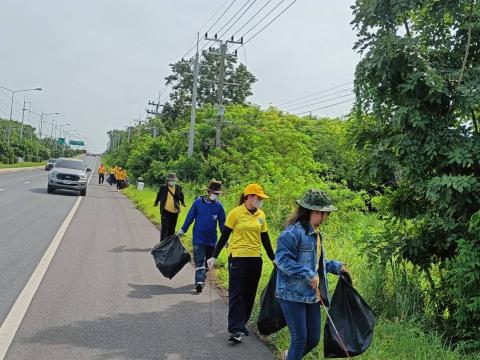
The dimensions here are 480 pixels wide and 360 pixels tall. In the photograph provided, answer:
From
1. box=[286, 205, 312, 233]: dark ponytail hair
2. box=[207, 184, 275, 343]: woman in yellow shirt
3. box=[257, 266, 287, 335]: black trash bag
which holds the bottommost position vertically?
box=[257, 266, 287, 335]: black trash bag

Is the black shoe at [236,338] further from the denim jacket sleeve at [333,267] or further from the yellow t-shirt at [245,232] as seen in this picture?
the denim jacket sleeve at [333,267]

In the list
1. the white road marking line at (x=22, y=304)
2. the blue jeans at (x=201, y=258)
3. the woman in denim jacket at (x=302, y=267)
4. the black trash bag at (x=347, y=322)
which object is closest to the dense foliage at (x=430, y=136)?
the black trash bag at (x=347, y=322)

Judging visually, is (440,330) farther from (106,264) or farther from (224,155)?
(224,155)

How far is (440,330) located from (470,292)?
3.75 ft

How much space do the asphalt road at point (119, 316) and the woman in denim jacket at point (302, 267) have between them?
3.44 feet

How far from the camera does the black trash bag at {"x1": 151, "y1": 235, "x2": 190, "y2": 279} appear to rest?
7.71 m

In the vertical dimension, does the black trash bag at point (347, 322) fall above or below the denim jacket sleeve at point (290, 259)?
below

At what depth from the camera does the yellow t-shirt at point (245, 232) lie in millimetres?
6090

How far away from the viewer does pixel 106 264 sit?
31.8 ft

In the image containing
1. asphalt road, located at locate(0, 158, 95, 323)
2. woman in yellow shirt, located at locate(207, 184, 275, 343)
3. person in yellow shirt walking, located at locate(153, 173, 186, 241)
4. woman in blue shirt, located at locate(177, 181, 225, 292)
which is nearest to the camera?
woman in yellow shirt, located at locate(207, 184, 275, 343)

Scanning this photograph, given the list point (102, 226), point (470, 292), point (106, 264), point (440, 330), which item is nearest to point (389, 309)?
point (440, 330)

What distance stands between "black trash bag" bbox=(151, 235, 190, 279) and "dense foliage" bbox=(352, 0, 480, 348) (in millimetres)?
2719

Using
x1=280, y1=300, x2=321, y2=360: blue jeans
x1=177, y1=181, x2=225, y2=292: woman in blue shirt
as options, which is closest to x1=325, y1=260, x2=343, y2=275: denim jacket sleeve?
x1=280, y1=300, x2=321, y2=360: blue jeans

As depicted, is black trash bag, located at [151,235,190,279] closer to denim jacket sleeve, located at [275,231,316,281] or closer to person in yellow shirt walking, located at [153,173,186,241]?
person in yellow shirt walking, located at [153,173,186,241]
